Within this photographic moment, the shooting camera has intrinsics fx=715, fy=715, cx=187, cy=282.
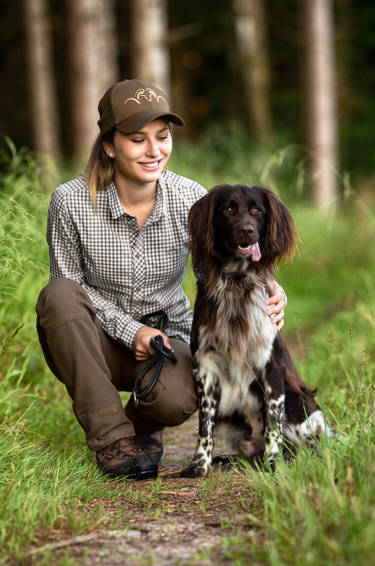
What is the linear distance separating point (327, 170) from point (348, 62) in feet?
33.8

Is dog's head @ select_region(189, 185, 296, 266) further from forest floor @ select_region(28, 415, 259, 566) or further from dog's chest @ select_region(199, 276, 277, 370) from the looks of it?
forest floor @ select_region(28, 415, 259, 566)

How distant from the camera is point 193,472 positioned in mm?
3109

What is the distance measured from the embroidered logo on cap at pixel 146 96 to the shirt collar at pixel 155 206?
0.39 metres

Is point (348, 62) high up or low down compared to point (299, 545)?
up

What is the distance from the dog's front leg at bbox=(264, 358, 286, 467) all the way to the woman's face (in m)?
1.02

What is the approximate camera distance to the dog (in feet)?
10.1

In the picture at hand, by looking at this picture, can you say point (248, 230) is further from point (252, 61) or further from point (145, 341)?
point (252, 61)

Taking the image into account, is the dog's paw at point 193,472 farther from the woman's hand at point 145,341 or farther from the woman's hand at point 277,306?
the woman's hand at point 277,306

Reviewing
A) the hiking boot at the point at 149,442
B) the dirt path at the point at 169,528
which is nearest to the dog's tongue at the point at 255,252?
the dirt path at the point at 169,528

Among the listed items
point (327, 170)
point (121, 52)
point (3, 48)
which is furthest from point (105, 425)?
point (3, 48)

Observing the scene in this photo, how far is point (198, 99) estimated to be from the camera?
22.9 meters

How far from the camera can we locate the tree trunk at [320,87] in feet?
41.2

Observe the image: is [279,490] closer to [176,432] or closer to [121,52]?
[176,432]

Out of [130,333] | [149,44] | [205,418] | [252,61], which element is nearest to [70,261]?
[130,333]
